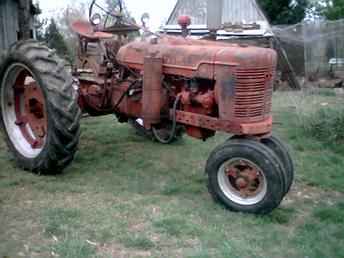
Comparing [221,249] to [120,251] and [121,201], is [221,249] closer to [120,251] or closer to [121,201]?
[120,251]

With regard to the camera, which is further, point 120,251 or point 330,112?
point 330,112

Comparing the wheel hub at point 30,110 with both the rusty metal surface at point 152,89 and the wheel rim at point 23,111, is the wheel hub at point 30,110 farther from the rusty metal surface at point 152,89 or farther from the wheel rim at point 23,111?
the rusty metal surface at point 152,89

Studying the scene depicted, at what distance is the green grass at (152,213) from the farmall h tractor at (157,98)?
263 mm

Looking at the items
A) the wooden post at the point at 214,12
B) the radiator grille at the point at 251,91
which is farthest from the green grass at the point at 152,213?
the wooden post at the point at 214,12

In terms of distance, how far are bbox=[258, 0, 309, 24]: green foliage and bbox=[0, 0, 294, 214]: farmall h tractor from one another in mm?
18108

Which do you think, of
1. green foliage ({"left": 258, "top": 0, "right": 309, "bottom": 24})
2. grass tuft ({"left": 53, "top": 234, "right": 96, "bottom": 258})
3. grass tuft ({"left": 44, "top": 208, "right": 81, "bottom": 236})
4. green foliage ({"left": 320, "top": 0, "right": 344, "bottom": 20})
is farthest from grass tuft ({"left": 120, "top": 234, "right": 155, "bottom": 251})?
green foliage ({"left": 320, "top": 0, "right": 344, "bottom": 20})

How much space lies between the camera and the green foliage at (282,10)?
23266mm

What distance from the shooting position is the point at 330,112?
7.55 metres

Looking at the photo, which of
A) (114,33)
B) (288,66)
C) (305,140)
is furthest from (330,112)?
(288,66)

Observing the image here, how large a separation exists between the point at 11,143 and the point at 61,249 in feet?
7.71

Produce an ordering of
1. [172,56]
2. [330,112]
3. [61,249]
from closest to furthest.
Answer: [61,249] → [172,56] → [330,112]

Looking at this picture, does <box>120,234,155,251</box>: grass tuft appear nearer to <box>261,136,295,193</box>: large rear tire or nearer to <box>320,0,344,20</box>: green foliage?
<box>261,136,295,193</box>: large rear tire

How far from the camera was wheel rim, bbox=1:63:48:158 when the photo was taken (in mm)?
5500

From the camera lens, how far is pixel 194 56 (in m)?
4.70
